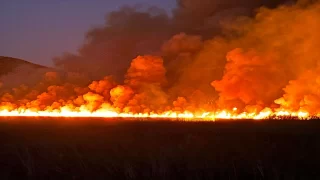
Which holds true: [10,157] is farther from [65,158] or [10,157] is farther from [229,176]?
[229,176]

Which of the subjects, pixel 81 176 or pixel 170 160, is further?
pixel 170 160

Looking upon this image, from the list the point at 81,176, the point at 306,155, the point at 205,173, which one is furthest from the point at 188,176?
the point at 306,155

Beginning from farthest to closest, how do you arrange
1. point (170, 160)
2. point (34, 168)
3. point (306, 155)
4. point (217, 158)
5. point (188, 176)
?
1. point (306, 155)
2. point (217, 158)
3. point (170, 160)
4. point (34, 168)
5. point (188, 176)

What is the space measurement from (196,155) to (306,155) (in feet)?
29.1

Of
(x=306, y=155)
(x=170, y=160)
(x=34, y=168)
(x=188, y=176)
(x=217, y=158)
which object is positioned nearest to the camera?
(x=188, y=176)

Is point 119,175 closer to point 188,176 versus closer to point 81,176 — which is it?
point 81,176

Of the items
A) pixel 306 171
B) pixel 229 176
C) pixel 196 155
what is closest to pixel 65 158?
pixel 196 155

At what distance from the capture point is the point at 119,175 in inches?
1083

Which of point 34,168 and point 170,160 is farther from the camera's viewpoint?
point 170,160

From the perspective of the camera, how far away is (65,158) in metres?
32.3

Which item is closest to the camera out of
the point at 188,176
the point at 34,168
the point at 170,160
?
the point at 188,176

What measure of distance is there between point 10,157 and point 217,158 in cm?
1576

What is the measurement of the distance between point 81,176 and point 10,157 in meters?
10.1

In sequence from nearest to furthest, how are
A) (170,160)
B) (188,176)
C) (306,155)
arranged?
1. (188,176)
2. (170,160)
3. (306,155)
